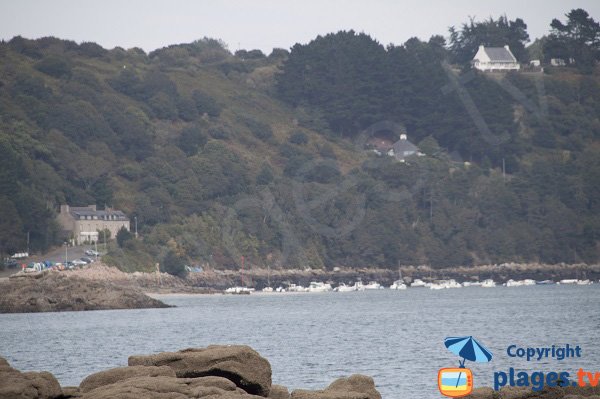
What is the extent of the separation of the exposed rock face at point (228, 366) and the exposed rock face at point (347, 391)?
2.38ft

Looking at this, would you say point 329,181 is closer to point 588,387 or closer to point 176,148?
point 176,148

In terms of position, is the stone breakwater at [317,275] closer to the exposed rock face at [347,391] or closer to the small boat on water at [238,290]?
the small boat on water at [238,290]

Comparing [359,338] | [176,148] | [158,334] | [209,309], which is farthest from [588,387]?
[176,148]

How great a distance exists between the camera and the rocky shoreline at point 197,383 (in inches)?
821

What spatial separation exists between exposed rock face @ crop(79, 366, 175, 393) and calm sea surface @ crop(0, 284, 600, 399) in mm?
12538

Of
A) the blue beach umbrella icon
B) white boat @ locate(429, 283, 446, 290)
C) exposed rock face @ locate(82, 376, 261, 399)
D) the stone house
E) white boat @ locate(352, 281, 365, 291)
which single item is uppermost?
the stone house

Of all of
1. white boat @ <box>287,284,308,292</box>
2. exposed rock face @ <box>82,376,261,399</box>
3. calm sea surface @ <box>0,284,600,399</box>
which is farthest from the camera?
white boat @ <box>287,284,308,292</box>

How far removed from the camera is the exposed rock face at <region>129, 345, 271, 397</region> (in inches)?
898

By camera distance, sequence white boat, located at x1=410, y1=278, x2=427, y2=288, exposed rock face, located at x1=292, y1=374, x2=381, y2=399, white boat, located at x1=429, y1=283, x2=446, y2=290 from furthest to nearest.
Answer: white boat, located at x1=410, y1=278, x2=427, y2=288
white boat, located at x1=429, y1=283, x2=446, y2=290
exposed rock face, located at x1=292, y1=374, x2=381, y2=399

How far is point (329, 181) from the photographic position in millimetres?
178125

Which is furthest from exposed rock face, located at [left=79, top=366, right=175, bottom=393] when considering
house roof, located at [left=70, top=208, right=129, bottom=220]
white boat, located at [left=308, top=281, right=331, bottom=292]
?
white boat, located at [left=308, top=281, right=331, bottom=292]

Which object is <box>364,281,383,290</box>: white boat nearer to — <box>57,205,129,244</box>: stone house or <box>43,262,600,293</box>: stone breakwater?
<box>43,262,600,293</box>: stone breakwater

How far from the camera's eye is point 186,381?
2162cm

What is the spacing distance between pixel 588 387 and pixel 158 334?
44606mm
